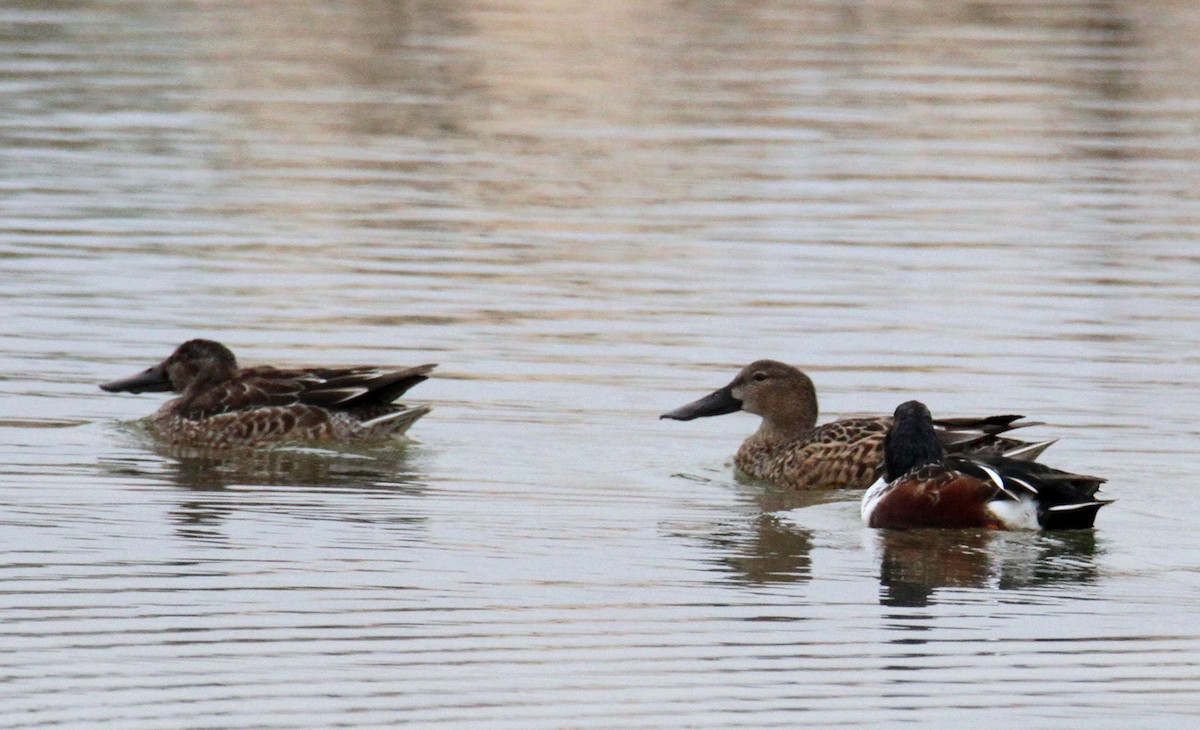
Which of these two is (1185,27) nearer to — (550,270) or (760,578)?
(550,270)

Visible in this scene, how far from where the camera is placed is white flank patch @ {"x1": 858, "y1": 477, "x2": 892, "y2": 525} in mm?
10148

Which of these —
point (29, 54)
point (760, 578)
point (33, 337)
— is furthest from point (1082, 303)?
point (29, 54)

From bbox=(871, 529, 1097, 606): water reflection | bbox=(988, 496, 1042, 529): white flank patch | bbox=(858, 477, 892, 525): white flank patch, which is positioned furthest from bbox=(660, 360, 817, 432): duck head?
bbox=(988, 496, 1042, 529): white flank patch

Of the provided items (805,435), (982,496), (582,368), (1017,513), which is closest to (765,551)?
(982,496)

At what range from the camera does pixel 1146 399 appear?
1293 cm

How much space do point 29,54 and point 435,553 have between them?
24943 millimetres

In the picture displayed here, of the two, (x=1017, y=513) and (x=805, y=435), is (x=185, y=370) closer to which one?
(x=805, y=435)

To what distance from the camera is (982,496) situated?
992 cm

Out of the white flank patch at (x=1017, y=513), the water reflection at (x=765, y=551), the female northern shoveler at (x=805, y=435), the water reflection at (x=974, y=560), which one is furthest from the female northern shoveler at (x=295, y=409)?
the white flank patch at (x=1017, y=513)

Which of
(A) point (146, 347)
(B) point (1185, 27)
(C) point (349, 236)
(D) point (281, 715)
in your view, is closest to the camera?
(D) point (281, 715)

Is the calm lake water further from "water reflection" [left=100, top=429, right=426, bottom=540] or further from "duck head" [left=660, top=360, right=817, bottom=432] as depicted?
"duck head" [left=660, top=360, right=817, bottom=432]

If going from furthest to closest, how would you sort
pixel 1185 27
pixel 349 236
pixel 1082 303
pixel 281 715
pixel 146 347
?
pixel 1185 27
pixel 349 236
pixel 1082 303
pixel 146 347
pixel 281 715

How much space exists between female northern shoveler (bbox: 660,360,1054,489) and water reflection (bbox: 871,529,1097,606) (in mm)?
839

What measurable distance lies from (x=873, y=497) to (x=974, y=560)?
0.88 meters
